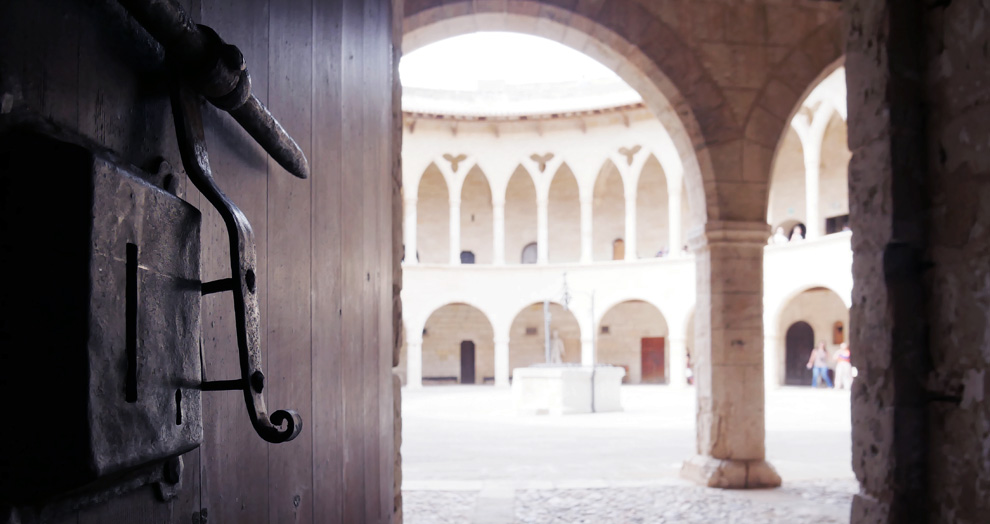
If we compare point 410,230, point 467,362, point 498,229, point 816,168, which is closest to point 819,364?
point 816,168

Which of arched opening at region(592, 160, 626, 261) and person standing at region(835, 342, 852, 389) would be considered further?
arched opening at region(592, 160, 626, 261)

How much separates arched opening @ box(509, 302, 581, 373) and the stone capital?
71.7 ft

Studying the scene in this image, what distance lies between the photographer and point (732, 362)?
22.9ft

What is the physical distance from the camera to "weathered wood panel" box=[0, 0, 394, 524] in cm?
69

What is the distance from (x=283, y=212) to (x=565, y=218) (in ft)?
94.5

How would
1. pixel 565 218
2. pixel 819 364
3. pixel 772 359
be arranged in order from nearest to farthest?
pixel 772 359
pixel 819 364
pixel 565 218

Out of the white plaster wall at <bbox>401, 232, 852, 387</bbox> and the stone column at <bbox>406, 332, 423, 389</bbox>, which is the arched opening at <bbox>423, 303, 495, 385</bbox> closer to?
the white plaster wall at <bbox>401, 232, 852, 387</bbox>

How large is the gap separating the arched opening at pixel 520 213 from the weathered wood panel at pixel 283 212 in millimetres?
27844

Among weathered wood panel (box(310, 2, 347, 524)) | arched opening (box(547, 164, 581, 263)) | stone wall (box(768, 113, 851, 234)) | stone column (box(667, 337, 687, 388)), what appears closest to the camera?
weathered wood panel (box(310, 2, 347, 524))

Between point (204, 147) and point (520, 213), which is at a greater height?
point (520, 213)

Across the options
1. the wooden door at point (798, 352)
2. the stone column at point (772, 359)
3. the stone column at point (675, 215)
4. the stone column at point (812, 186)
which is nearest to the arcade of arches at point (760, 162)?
the stone column at point (812, 186)

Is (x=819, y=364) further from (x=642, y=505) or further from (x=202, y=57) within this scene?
(x=202, y=57)

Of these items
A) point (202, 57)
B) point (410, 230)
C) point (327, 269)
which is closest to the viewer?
A: point (202, 57)

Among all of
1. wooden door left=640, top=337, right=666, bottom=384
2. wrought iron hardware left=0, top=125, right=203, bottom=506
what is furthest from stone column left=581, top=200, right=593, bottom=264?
wrought iron hardware left=0, top=125, right=203, bottom=506
